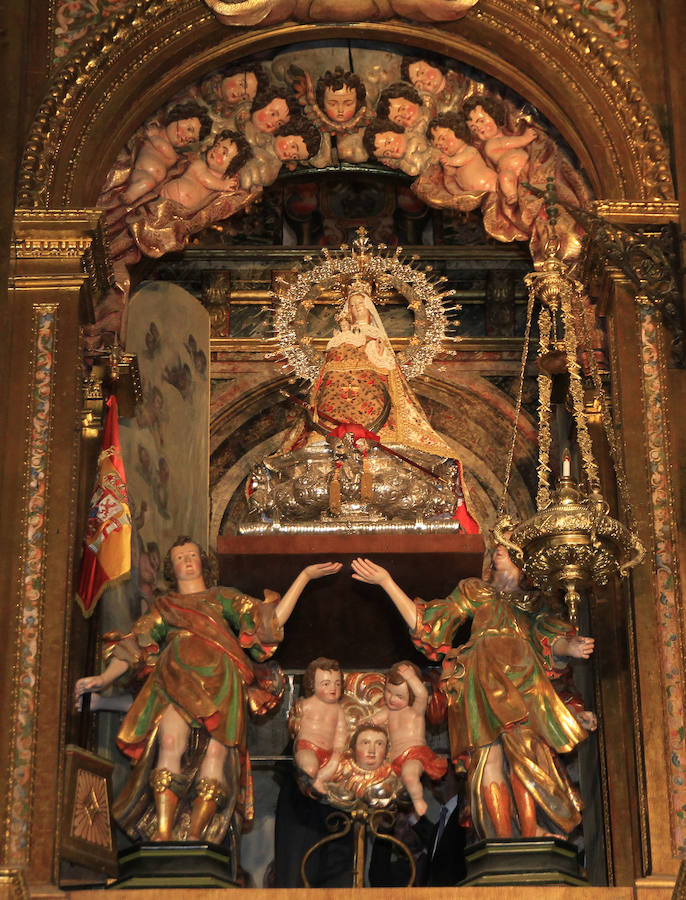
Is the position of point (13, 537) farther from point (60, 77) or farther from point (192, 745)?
point (60, 77)

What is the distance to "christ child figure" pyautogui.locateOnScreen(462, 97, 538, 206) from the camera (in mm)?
9867

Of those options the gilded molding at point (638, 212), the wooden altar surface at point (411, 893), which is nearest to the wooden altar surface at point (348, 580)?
the wooden altar surface at point (411, 893)

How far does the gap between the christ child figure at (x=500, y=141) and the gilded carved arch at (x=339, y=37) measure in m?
0.18

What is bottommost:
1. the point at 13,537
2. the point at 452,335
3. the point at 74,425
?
the point at 13,537

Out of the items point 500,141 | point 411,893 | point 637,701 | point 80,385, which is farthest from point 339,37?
point 411,893

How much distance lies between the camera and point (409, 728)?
873cm

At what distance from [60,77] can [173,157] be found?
74 cm

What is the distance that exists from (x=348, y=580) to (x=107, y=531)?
3.84 ft

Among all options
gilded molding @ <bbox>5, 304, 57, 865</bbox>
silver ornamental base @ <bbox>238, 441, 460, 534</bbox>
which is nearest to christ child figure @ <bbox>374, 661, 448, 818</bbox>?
silver ornamental base @ <bbox>238, 441, 460, 534</bbox>

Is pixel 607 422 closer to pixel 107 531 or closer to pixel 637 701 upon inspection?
pixel 637 701

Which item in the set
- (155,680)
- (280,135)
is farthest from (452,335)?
(155,680)

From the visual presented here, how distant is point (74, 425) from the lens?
29.1ft

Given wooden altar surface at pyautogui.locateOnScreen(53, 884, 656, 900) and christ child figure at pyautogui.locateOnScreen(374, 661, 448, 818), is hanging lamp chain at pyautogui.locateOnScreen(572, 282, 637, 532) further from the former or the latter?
wooden altar surface at pyautogui.locateOnScreen(53, 884, 656, 900)

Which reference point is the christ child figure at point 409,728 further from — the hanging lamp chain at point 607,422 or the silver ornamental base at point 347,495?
the hanging lamp chain at point 607,422
